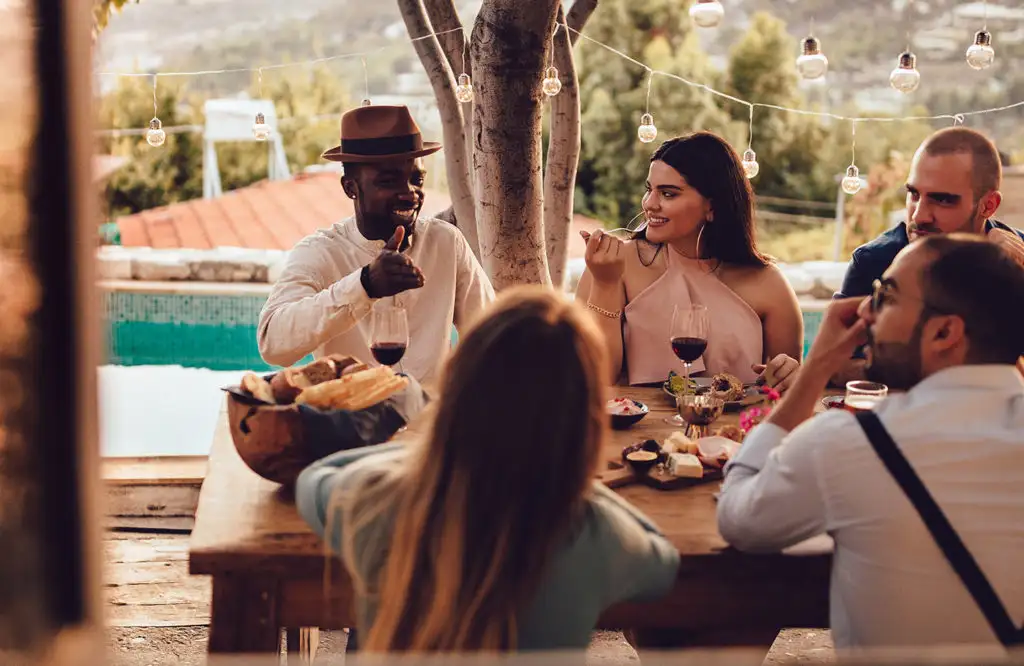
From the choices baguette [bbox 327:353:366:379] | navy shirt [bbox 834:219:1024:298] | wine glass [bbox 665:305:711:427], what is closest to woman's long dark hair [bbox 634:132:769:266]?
navy shirt [bbox 834:219:1024:298]

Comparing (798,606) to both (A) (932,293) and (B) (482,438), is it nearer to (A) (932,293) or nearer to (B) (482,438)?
(A) (932,293)

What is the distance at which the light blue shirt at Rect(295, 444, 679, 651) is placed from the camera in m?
1.31

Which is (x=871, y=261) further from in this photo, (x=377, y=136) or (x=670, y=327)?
(x=377, y=136)

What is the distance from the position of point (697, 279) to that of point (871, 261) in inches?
18.0

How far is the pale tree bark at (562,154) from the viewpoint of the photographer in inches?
164

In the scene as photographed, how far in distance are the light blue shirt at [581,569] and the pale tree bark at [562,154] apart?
281 centimetres

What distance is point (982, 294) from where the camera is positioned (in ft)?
4.97

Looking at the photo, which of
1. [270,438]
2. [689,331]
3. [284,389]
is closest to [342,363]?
[284,389]

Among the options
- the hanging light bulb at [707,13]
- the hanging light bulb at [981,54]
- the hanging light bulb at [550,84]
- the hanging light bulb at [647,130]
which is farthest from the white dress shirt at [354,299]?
the hanging light bulb at [981,54]

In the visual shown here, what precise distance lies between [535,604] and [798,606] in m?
0.59

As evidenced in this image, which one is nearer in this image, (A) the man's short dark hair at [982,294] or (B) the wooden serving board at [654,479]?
(A) the man's short dark hair at [982,294]

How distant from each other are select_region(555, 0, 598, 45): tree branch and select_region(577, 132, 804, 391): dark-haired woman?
5.41ft

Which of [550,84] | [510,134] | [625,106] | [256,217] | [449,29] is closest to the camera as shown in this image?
[510,134]

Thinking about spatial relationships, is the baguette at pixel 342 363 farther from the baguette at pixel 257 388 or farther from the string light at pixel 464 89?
the string light at pixel 464 89
